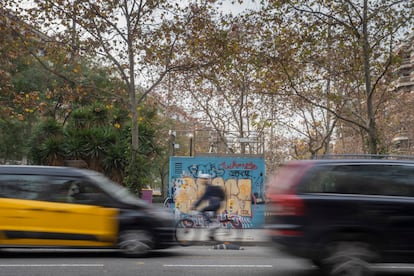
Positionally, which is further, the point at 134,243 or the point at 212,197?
the point at 212,197

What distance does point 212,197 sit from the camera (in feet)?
39.9

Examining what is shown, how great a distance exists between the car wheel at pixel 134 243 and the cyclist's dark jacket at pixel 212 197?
2.63 m

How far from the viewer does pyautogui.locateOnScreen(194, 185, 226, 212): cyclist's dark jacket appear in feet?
39.7

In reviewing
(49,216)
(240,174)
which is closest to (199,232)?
(240,174)

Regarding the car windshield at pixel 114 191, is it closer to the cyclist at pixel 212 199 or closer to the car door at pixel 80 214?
the car door at pixel 80 214

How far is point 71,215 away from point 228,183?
9594 mm

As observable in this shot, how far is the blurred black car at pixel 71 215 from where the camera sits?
30.6ft

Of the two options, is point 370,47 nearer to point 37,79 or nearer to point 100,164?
point 100,164

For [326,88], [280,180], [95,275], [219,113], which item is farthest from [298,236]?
[219,113]

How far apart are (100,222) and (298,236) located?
159 inches

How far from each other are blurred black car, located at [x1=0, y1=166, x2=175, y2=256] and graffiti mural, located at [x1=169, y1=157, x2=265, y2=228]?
27.4 ft

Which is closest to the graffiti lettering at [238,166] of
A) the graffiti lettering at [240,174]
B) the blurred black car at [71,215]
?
the graffiti lettering at [240,174]

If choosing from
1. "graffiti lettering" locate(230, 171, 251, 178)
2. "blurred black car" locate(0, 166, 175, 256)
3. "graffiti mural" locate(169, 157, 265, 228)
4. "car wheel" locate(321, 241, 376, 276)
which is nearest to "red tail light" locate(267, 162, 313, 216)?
"car wheel" locate(321, 241, 376, 276)

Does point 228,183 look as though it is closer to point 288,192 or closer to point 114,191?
point 114,191
